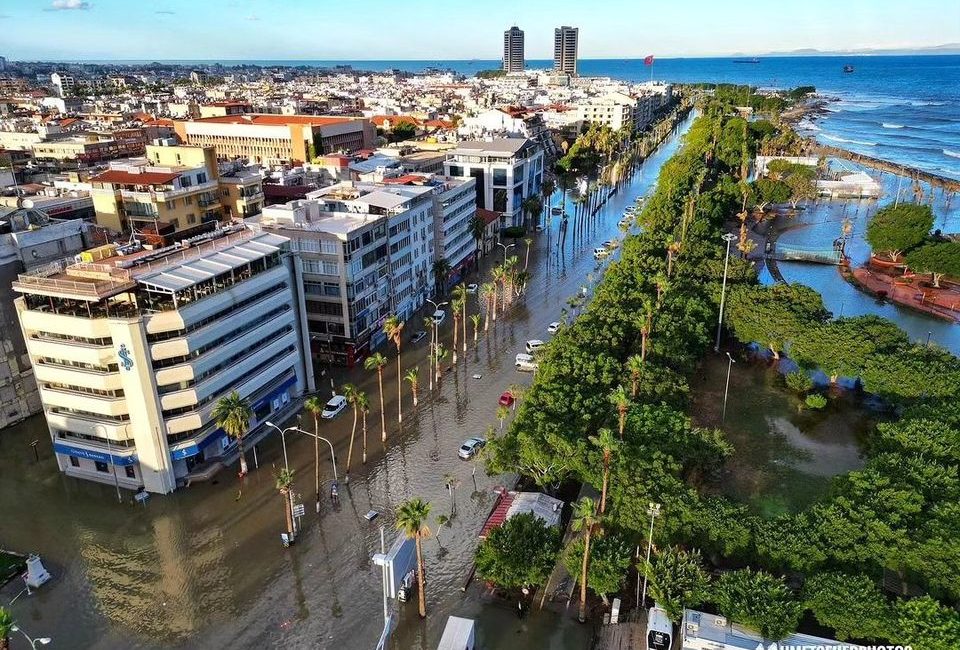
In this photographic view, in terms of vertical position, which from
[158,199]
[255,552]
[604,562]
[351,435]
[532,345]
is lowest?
[255,552]

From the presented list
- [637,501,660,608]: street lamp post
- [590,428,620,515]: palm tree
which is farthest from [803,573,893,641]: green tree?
[590,428,620,515]: palm tree

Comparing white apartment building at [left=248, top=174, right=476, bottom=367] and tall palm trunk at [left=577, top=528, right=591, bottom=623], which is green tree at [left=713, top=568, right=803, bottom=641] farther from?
white apartment building at [left=248, top=174, right=476, bottom=367]

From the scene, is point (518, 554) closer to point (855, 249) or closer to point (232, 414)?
point (232, 414)

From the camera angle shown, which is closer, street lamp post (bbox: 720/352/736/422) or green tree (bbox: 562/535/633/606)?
green tree (bbox: 562/535/633/606)

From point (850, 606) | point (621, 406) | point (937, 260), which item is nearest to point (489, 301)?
point (621, 406)

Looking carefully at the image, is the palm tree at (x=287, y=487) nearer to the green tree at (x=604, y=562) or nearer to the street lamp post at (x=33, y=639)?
the street lamp post at (x=33, y=639)

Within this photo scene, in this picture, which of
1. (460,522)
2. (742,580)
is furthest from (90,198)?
(742,580)
